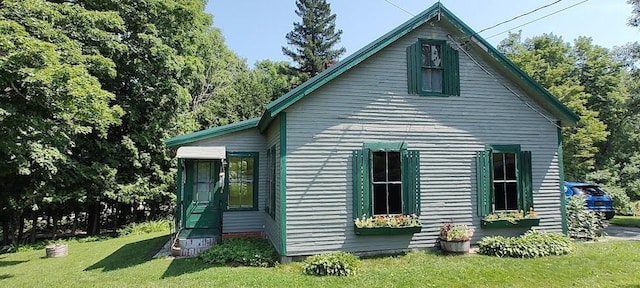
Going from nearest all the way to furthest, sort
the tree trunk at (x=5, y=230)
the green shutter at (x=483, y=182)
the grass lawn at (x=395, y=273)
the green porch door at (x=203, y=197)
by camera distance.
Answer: the grass lawn at (x=395, y=273) → the green shutter at (x=483, y=182) → the green porch door at (x=203, y=197) → the tree trunk at (x=5, y=230)

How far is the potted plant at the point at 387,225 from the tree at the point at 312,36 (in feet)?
93.2

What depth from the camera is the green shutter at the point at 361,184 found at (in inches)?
325

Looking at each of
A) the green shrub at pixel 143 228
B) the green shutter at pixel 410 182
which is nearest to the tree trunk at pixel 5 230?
the green shrub at pixel 143 228

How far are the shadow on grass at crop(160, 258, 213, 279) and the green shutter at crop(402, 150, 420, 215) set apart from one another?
4591mm

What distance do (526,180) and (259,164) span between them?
6.94 metres

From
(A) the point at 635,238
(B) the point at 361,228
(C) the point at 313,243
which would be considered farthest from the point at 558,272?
(A) the point at 635,238

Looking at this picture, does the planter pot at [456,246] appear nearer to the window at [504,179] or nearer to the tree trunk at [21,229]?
the window at [504,179]

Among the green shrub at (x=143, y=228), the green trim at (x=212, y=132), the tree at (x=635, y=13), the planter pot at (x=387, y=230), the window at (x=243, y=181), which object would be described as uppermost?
the tree at (x=635, y=13)

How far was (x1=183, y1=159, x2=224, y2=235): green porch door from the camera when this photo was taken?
32.2 feet

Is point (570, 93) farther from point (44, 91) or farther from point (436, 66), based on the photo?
point (44, 91)

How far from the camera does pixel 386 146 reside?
861 centimetres

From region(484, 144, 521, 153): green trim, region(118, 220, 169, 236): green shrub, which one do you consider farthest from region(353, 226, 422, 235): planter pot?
region(118, 220, 169, 236): green shrub

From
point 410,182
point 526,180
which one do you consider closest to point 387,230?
point 410,182

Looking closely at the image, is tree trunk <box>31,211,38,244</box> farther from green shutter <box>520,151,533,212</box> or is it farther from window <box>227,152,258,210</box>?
green shutter <box>520,151,533,212</box>
